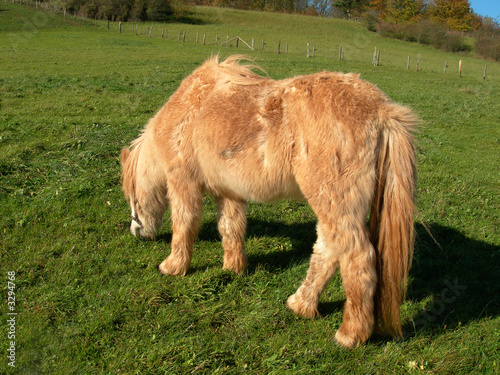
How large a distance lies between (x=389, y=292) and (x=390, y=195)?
2.68 ft

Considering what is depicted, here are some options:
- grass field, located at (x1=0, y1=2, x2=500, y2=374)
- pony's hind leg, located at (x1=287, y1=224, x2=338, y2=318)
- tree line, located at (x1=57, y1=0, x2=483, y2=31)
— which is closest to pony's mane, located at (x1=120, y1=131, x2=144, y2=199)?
grass field, located at (x1=0, y1=2, x2=500, y2=374)

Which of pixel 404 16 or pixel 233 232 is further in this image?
pixel 404 16

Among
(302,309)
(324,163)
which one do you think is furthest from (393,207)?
(302,309)

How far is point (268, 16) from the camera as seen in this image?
6519 cm

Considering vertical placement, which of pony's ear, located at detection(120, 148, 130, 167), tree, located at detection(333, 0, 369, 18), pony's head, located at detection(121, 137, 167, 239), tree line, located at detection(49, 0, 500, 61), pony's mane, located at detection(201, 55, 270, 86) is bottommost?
pony's head, located at detection(121, 137, 167, 239)

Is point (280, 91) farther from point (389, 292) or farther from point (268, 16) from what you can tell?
point (268, 16)

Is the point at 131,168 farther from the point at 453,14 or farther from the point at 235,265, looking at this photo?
the point at 453,14

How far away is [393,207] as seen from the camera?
316 cm

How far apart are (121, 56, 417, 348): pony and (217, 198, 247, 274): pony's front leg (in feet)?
1.64

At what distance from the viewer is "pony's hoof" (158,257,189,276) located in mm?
4312

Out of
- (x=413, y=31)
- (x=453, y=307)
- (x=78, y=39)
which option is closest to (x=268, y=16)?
(x=413, y=31)

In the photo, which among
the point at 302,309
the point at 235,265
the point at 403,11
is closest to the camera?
the point at 302,309

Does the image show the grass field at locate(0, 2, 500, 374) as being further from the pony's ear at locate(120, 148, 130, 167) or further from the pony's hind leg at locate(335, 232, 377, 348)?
the pony's ear at locate(120, 148, 130, 167)

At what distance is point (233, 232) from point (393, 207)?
198cm
